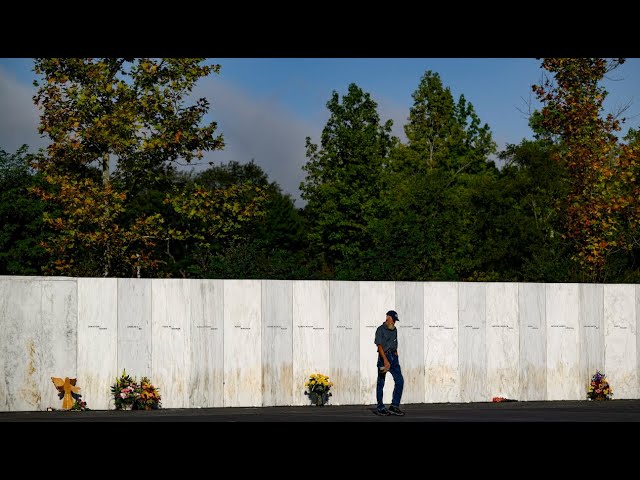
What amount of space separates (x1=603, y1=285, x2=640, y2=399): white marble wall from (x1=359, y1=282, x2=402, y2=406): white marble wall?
515 centimetres

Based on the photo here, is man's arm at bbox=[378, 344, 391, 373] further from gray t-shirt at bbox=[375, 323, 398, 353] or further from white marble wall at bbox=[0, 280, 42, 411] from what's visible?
white marble wall at bbox=[0, 280, 42, 411]

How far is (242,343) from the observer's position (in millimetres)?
24250

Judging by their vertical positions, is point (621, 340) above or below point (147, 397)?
above

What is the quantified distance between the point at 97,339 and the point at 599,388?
35.5 feet

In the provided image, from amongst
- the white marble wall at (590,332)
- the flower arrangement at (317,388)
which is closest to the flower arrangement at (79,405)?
the flower arrangement at (317,388)

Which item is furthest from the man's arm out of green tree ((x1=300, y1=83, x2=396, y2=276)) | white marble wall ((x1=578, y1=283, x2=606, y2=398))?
green tree ((x1=300, y1=83, x2=396, y2=276))

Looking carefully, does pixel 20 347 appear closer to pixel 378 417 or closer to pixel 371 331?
pixel 378 417

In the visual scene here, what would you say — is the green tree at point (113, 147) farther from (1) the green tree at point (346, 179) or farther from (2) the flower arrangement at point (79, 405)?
(1) the green tree at point (346, 179)

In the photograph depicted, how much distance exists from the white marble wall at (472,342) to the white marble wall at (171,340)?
5.77 m

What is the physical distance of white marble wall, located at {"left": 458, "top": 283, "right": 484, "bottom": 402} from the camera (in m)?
25.7

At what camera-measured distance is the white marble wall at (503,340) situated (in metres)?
25.9

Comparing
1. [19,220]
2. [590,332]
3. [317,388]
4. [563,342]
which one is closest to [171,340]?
[317,388]
